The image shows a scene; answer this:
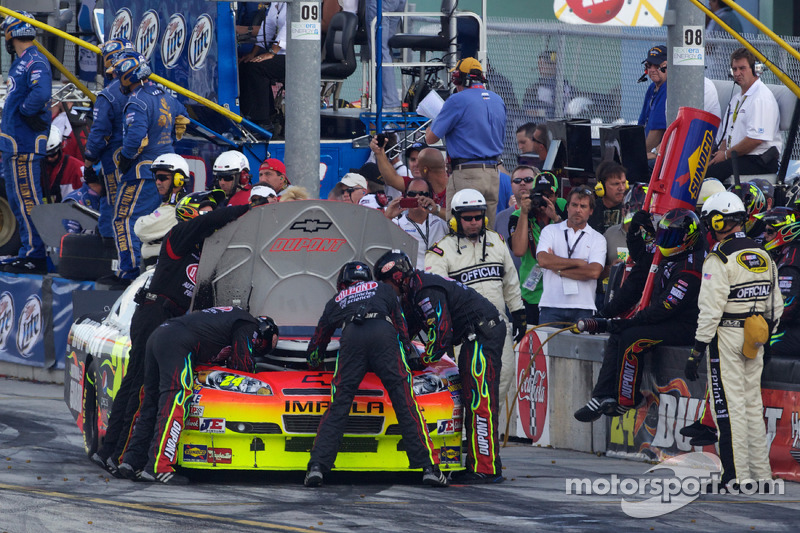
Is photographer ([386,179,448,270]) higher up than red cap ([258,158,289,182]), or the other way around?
red cap ([258,158,289,182])

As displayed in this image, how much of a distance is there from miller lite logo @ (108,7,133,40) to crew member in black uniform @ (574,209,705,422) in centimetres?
876

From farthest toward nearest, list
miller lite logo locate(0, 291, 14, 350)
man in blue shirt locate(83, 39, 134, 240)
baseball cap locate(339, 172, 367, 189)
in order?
miller lite logo locate(0, 291, 14, 350) → baseball cap locate(339, 172, 367, 189) → man in blue shirt locate(83, 39, 134, 240)

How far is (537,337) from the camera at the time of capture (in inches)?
485

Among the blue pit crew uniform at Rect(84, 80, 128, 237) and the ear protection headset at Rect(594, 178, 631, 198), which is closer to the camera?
the ear protection headset at Rect(594, 178, 631, 198)

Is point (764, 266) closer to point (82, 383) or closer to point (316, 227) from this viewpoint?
point (316, 227)

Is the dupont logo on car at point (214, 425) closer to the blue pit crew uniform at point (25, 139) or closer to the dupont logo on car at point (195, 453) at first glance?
the dupont logo on car at point (195, 453)

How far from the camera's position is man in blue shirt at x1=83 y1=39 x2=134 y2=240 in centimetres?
1433

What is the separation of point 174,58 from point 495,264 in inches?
265

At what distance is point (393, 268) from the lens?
9625mm

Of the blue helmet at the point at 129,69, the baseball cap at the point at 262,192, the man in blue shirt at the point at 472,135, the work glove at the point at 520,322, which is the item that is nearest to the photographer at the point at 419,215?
the man in blue shirt at the point at 472,135

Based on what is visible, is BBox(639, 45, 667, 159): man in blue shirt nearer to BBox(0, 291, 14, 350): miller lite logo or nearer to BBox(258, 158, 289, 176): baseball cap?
BBox(258, 158, 289, 176): baseball cap

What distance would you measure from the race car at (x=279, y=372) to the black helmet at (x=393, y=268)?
685 mm

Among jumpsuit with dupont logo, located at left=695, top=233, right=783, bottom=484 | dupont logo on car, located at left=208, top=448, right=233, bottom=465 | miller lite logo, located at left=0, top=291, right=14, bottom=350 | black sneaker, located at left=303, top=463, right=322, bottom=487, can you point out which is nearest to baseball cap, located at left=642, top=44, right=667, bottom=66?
jumpsuit with dupont logo, located at left=695, top=233, right=783, bottom=484

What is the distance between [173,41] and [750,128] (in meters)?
7.03
